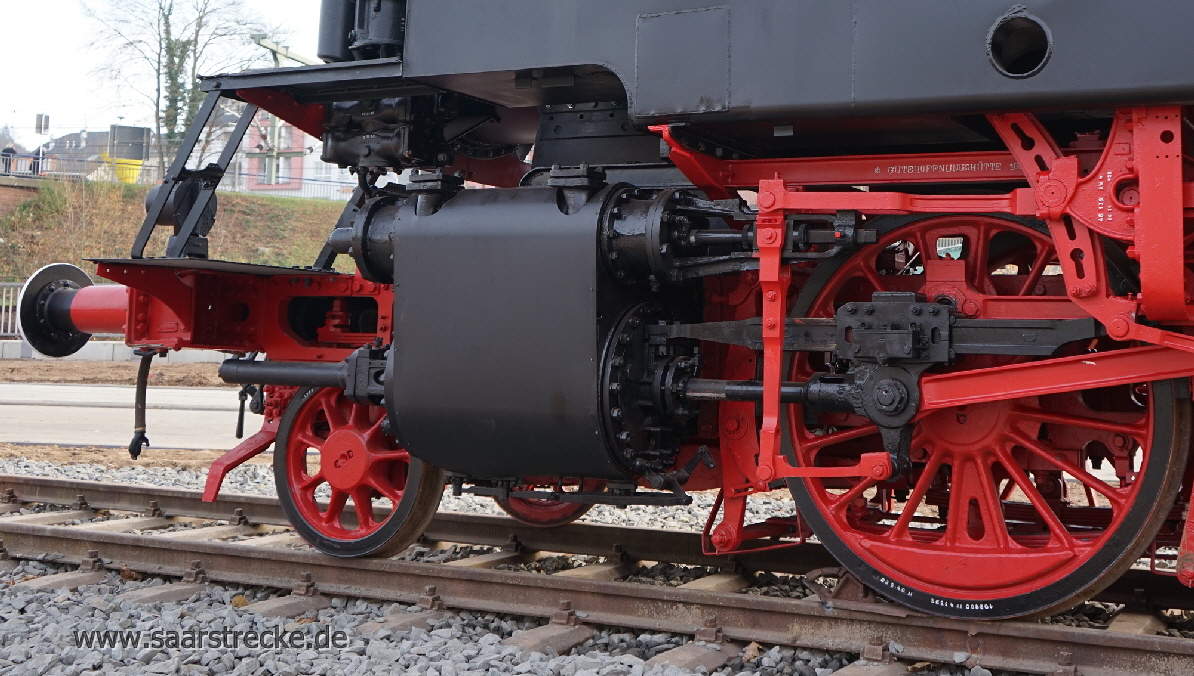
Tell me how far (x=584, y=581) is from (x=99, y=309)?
3593mm

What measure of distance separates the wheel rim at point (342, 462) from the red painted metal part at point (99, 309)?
1.36m

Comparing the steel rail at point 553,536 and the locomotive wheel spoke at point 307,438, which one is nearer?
the steel rail at point 553,536

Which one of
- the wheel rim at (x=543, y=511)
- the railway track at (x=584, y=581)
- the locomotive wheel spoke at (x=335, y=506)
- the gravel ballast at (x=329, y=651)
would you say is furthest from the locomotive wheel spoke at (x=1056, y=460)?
the locomotive wheel spoke at (x=335, y=506)

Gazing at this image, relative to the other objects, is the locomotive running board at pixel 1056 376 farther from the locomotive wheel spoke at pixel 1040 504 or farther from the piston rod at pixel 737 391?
the piston rod at pixel 737 391

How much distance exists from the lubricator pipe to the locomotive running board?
2.71 m

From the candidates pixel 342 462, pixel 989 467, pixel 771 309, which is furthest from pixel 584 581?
pixel 989 467

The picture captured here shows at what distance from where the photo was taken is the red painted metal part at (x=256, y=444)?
5855 millimetres

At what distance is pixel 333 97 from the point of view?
16.9ft

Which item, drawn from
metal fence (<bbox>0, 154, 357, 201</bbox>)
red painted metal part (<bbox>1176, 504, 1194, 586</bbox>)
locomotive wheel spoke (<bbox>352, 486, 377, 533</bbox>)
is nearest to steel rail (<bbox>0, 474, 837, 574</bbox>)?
locomotive wheel spoke (<bbox>352, 486, 377, 533</bbox>)

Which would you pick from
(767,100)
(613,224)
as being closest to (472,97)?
(613,224)

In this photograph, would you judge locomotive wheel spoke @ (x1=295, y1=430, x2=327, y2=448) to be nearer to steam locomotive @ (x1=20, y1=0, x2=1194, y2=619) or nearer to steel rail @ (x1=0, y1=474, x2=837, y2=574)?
steam locomotive @ (x1=20, y1=0, x2=1194, y2=619)

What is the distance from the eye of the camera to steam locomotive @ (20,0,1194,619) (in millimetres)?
3658

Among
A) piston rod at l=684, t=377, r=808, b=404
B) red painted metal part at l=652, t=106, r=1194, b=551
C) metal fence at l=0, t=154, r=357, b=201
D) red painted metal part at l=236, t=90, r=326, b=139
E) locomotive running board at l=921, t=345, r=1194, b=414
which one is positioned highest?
metal fence at l=0, t=154, r=357, b=201

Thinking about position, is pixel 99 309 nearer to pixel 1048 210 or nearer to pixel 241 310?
pixel 241 310
